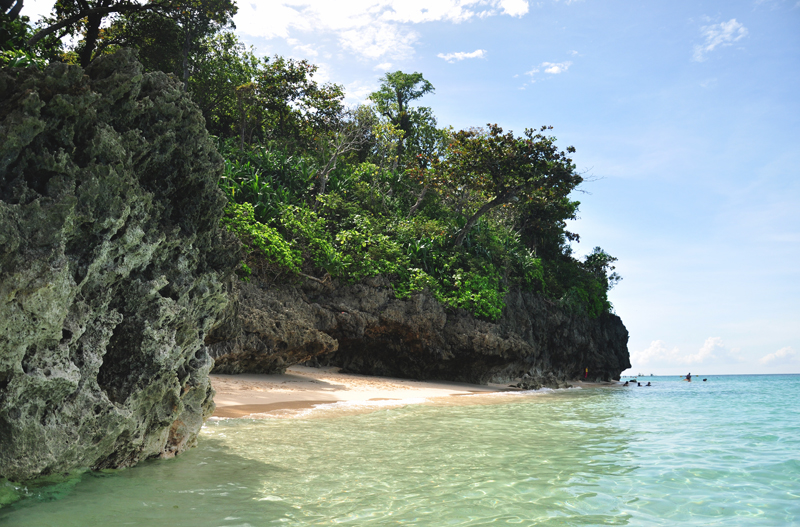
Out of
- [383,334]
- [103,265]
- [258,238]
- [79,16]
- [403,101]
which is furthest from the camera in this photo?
[403,101]

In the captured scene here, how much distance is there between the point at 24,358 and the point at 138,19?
23.7 m

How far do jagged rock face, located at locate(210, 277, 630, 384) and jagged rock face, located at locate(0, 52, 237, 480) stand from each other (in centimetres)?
565

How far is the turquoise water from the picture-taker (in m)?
3.91

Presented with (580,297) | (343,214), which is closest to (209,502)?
(343,214)

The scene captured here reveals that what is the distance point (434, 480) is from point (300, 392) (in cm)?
762

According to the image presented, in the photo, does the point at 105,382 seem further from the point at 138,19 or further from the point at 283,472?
the point at 138,19

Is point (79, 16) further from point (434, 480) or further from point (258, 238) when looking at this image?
point (434, 480)

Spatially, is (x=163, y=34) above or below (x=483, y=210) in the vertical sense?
above

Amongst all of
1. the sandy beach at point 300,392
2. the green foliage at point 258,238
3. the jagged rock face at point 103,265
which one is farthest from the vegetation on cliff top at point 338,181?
the jagged rock face at point 103,265

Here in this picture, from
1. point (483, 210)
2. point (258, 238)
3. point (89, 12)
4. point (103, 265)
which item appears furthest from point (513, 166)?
point (103, 265)

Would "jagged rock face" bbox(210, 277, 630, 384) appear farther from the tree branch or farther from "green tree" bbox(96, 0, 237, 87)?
"green tree" bbox(96, 0, 237, 87)

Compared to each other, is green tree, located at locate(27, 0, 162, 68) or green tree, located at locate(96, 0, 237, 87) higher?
green tree, located at locate(96, 0, 237, 87)

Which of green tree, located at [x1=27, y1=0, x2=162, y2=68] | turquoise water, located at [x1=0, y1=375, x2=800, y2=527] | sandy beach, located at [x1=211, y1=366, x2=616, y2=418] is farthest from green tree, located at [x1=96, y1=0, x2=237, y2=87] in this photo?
turquoise water, located at [x1=0, y1=375, x2=800, y2=527]

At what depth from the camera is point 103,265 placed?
4406 mm
